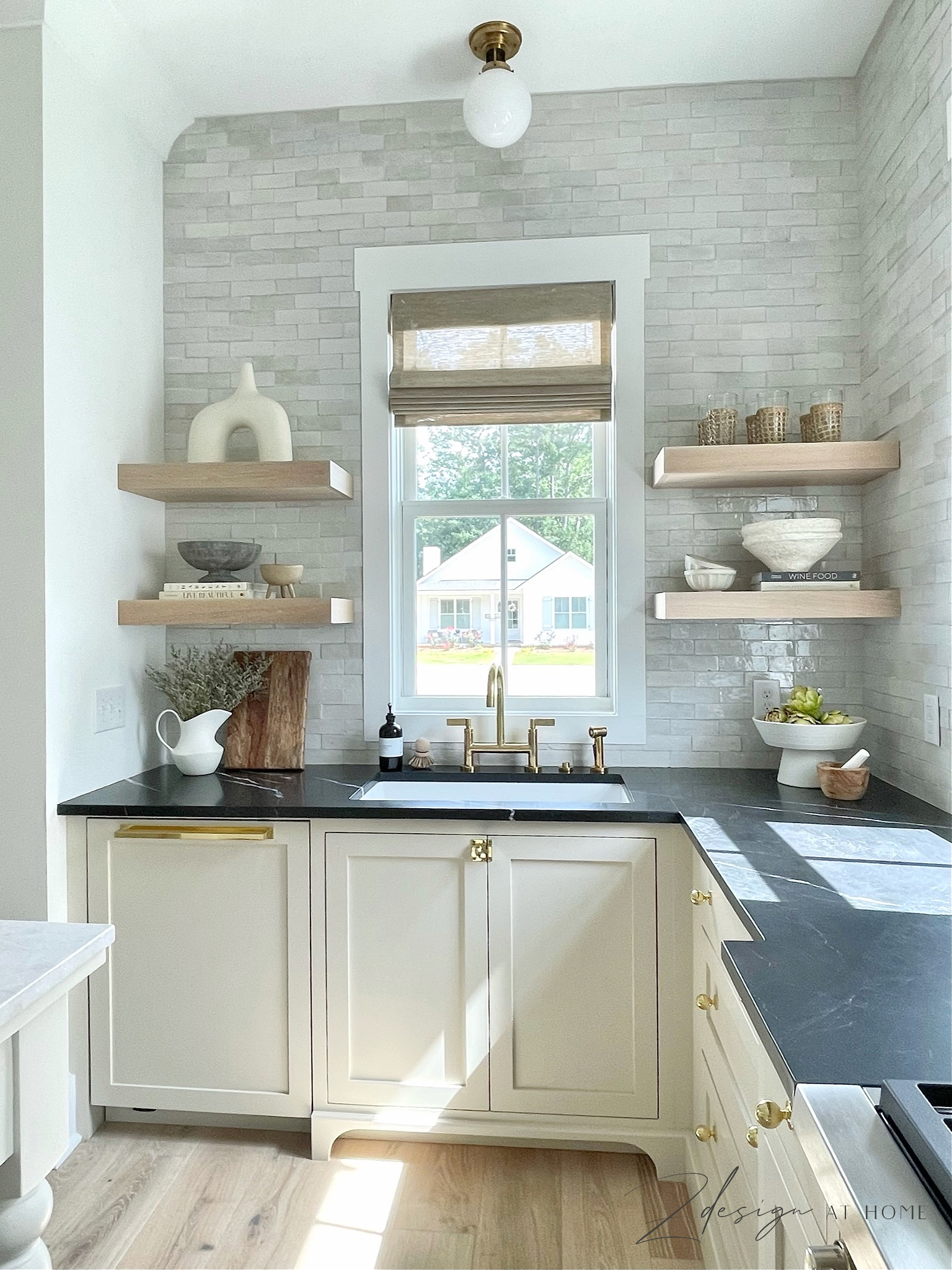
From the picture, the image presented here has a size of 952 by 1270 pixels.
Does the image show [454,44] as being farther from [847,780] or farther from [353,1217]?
[353,1217]

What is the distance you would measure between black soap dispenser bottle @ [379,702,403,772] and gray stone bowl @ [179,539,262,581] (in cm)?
70

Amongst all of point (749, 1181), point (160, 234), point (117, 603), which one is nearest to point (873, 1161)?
point (749, 1181)

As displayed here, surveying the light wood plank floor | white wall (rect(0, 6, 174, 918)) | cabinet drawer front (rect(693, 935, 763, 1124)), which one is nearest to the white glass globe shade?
white wall (rect(0, 6, 174, 918))

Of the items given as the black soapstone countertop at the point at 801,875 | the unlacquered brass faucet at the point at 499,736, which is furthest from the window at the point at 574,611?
the black soapstone countertop at the point at 801,875

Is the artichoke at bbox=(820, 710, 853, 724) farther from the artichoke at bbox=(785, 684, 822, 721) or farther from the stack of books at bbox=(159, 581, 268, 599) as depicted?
the stack of books at bbox=(159, 581, 268, 599)

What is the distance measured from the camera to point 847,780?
222 cm

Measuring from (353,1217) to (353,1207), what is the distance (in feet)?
0.12

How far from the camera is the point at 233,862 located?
7.36ft

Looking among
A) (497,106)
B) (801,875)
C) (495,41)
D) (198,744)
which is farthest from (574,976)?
(495,41)

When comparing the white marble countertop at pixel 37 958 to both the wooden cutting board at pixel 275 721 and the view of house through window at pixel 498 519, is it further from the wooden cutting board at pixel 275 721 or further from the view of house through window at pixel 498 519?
the view of house through window at pixel 498 519

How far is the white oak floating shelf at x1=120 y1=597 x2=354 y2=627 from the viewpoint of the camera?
259 cm

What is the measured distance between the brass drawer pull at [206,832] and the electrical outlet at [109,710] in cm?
40

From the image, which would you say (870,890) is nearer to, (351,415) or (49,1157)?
(49,1157)

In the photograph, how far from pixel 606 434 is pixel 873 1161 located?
234 cm
